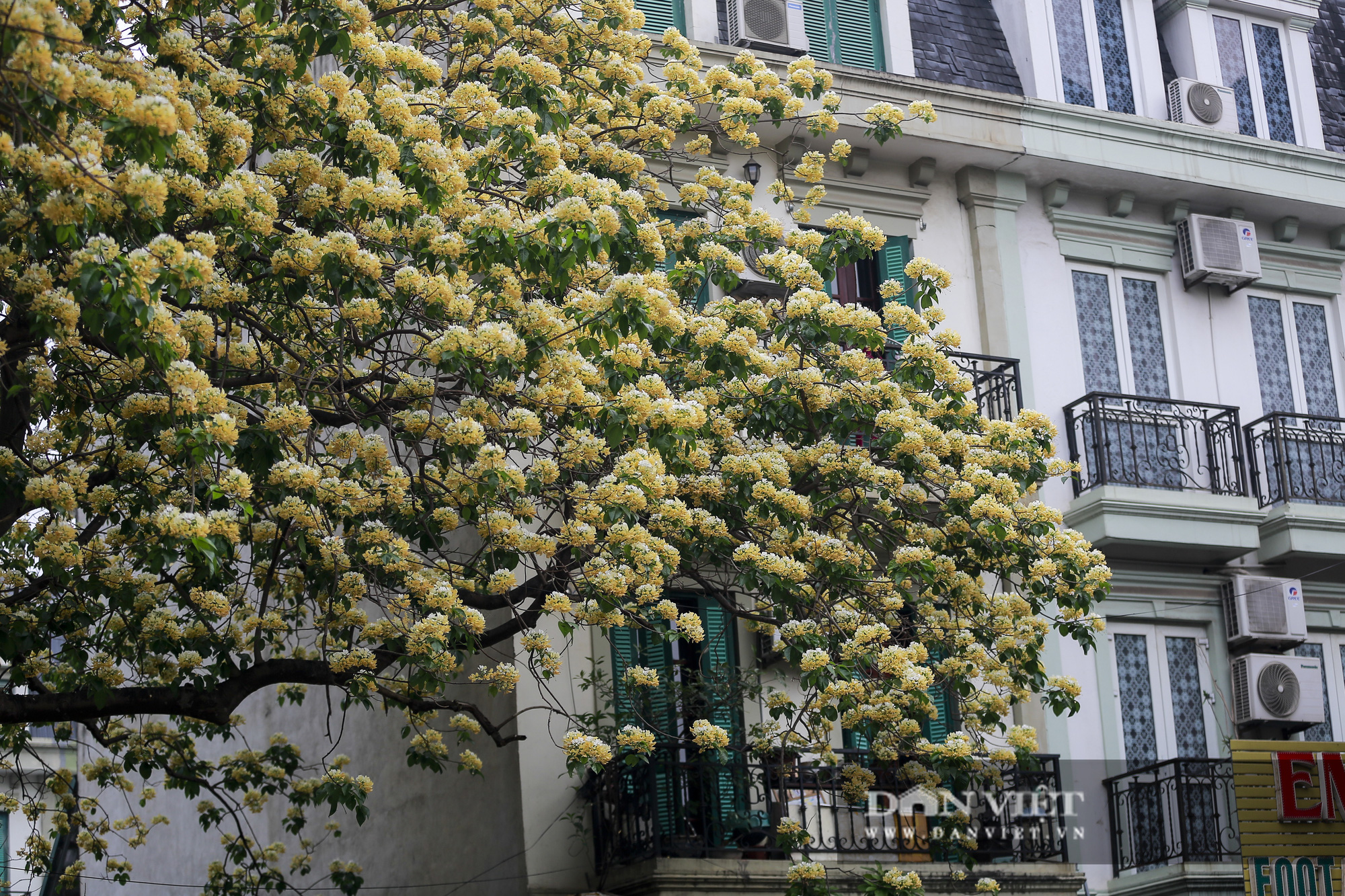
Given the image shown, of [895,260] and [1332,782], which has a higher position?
[895,260]

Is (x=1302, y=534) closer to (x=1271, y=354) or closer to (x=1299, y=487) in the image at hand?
(x=1299, y=487)

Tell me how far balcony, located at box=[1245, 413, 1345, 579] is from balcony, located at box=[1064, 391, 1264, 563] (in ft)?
1.12

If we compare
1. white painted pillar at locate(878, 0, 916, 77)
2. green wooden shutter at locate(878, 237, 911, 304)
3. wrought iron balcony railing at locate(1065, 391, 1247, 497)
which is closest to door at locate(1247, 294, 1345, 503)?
wrought iron balcony railing at locate(1065, 391, 1247, 497)

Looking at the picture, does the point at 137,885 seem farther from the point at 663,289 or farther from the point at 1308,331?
the point at 1308,331

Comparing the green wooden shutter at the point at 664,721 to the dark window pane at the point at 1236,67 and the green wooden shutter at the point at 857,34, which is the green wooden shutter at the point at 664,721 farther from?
the dark window pane at the point at 1236,67

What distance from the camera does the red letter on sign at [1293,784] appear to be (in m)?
15.2

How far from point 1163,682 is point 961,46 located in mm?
7164

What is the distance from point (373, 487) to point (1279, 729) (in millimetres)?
10906

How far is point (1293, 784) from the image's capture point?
50.4 feet

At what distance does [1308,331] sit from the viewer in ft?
60.9

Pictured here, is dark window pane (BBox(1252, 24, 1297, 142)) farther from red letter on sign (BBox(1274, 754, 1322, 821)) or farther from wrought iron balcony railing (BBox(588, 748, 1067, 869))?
wrought iron balcony railing (BBox(588, 748, 1067, 869))

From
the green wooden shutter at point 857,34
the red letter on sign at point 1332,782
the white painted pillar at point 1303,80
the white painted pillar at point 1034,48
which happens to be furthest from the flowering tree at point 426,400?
the white painted pillar at point 1303,80

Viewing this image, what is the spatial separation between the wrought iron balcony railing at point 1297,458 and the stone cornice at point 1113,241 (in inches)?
82.1

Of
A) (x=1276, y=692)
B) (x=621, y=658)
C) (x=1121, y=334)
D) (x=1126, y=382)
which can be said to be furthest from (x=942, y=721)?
(x=1121, y=334)
